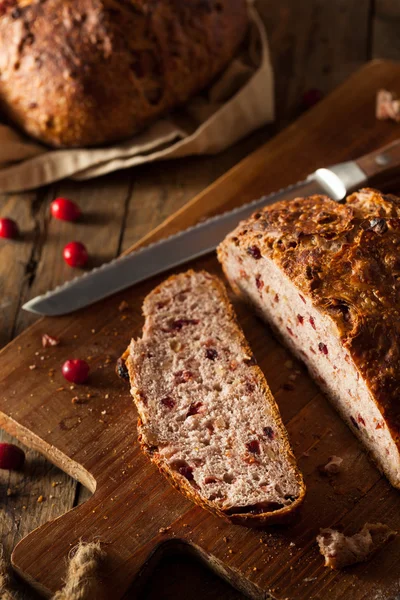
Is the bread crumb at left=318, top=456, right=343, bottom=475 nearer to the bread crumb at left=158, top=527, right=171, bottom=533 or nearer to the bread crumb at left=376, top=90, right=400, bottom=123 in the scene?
the bread crumb at left=158, top=527, right=171, bottom=533

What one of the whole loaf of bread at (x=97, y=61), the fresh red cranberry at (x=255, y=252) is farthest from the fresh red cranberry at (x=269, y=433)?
the whole loaf of bread at (x=97, y=61)

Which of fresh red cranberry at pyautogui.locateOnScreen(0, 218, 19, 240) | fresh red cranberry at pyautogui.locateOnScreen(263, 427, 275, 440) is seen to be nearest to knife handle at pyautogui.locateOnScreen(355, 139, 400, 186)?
fresh red cranberry at pyautogui.locateOnScreen(263, 427, 275, 440)

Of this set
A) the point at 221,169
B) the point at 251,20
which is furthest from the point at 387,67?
the point at 221,169

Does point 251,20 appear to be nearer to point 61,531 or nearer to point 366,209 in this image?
point 366,209

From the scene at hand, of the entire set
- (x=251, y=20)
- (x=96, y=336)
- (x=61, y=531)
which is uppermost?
(x=251, y=20)

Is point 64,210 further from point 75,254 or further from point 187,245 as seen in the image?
point 187,245

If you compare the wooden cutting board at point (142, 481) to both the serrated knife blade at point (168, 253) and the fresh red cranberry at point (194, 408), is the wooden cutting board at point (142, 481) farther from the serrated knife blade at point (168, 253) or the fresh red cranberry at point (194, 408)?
the fresh red cranberry at point (194, 408)
